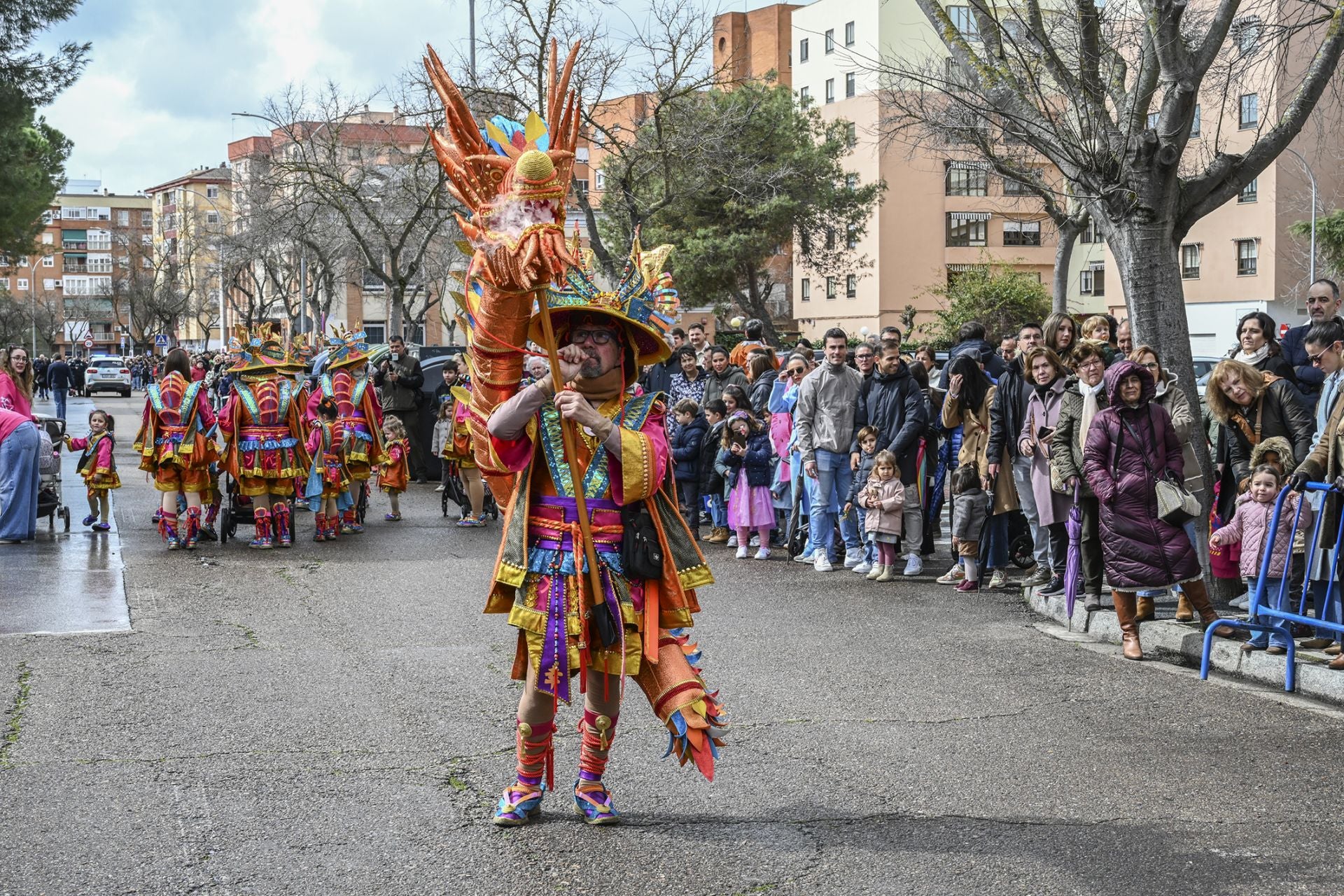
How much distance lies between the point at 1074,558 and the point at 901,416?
8.15 ft

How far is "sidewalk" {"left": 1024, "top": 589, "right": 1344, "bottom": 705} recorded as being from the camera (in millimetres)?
7504

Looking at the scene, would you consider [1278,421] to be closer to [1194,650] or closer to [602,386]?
[1194,650]

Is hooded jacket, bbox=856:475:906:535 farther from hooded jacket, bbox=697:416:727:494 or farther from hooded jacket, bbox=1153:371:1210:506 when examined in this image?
hooded jacket, bbox=1153:371:1210:506

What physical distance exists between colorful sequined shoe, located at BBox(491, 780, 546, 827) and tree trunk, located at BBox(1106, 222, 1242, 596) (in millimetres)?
6335

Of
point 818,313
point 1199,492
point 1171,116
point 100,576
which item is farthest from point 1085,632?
point 818,313

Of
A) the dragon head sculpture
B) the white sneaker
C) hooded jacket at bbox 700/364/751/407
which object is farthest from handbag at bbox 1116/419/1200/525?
hooded jacket at bbox 700/364/751/407

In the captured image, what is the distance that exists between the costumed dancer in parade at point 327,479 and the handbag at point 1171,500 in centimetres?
827

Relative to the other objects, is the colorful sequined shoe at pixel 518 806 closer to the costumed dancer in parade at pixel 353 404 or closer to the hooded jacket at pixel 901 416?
the hooded jacket at pixel 901 416

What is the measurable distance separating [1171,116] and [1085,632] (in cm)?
360

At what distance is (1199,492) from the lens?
965 cm

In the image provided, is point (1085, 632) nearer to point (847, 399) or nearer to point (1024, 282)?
point (847, 399)

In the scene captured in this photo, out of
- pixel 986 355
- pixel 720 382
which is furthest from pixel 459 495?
pixel 986 355

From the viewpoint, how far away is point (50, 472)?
1420 centimetres

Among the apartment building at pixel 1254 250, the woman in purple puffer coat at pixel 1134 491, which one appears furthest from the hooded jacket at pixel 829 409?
the apartment building at pixel 1254 250
